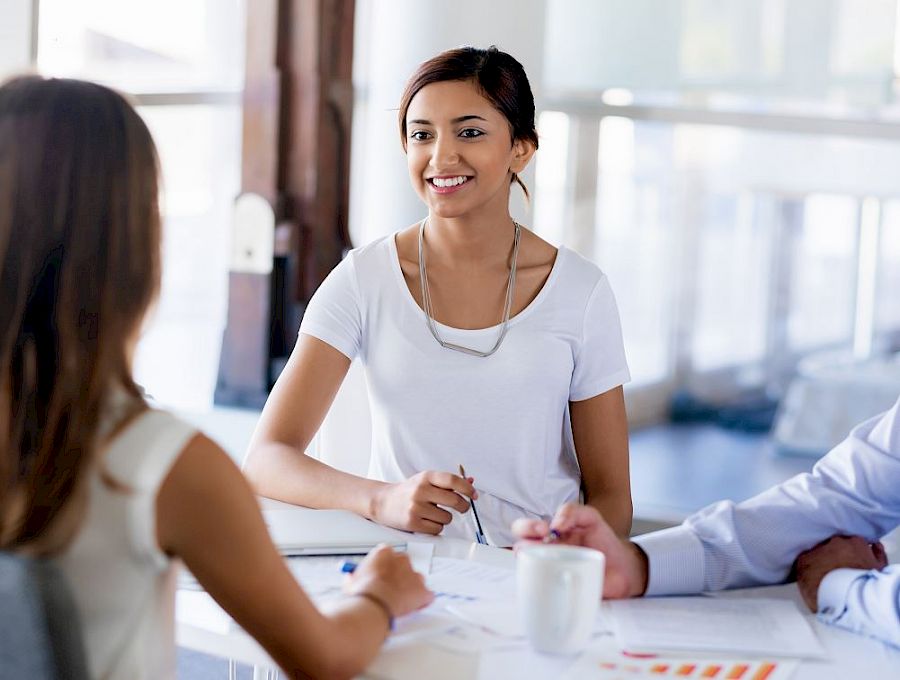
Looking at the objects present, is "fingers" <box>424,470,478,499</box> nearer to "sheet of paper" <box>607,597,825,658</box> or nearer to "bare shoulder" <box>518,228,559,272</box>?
"sheet of paper" <box>607,597,825,658</box>

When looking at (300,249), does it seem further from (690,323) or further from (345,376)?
(345,376)

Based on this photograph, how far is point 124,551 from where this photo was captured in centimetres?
100

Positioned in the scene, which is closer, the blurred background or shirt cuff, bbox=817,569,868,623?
shirt cuff, bbox=817,569,868,623

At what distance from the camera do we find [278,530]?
1580 millimetres

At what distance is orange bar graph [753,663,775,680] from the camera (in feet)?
3.80

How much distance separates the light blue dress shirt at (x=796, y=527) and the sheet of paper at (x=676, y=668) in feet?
0.65

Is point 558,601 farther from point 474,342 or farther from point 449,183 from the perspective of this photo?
point 449,183

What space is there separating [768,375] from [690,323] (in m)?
0.32

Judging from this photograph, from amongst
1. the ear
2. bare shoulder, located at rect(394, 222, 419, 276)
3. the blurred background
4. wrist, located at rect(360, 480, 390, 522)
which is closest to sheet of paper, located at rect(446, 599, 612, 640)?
wrist, located at rect(360, 480, 390, 522)

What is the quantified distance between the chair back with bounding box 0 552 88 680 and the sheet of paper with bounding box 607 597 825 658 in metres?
0.58

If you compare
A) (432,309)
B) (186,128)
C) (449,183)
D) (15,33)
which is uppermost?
(15,33)

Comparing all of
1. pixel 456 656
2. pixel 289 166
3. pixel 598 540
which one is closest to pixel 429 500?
pixel 598 540

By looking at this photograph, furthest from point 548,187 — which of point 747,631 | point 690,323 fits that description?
point 747,631

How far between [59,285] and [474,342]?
1.07 m
